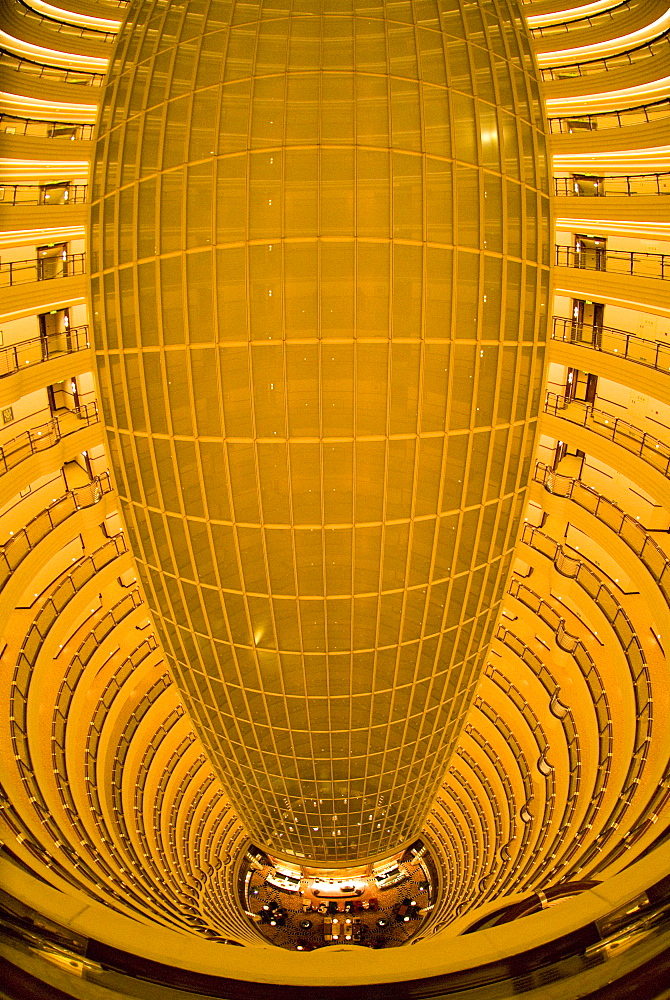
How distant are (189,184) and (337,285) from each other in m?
2.67

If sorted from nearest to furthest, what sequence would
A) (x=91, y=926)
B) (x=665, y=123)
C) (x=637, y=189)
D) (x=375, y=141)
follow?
(x=91, y=926) → (x=375, y=141) → (x=665, y=123) → (x=637, y=189)

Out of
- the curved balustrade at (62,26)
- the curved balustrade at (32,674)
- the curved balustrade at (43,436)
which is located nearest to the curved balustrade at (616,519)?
the curved balustrade at (43,436)

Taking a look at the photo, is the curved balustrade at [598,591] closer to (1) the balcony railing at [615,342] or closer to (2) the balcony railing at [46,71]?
(1) the balcony railing at [615,342]

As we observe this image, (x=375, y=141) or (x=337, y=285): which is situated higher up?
(x=375, y=141)

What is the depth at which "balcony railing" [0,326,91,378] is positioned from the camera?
1595 centimetres

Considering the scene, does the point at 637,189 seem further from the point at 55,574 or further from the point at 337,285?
the point at 55,574

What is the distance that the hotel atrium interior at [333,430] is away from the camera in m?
8.90

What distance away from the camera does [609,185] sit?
691 inches

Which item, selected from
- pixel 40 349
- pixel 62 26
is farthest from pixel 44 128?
pixel 40 349

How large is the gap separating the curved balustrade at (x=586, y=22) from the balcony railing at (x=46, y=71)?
11336mm

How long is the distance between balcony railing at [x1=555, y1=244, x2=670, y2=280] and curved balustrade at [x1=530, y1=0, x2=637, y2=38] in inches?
214

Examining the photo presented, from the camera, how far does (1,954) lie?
221 inches

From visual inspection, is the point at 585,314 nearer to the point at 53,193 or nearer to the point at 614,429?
the point at 614,429

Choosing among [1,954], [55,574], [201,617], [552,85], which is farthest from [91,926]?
[552,85]
